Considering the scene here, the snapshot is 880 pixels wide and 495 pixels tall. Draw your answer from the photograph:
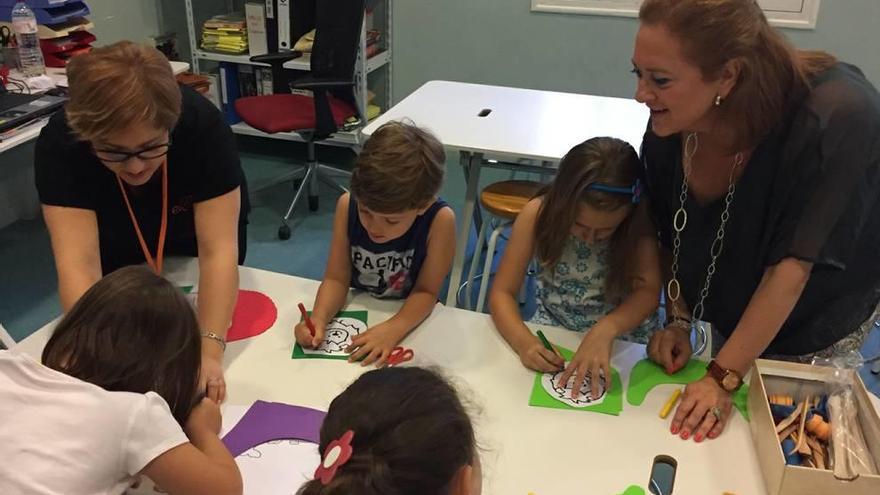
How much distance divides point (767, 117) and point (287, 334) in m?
0.95

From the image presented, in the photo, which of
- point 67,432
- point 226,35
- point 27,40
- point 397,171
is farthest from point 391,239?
point 226,35

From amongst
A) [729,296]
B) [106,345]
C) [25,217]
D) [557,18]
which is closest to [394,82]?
[557,18]

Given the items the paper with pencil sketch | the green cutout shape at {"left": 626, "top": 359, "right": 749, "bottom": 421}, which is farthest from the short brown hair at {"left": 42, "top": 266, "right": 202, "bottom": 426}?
the green cutout shape at {"left": 626, "top": 359, "right": 749, "bottom": 421}

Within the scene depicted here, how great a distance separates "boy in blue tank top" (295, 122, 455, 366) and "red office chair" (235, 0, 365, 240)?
1799 millimetres

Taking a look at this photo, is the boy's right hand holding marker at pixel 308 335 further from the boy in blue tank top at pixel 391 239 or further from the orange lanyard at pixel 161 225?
the orange lanyard at pixel 161 225

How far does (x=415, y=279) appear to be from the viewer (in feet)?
5.37

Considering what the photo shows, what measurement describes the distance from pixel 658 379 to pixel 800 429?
0.86ft

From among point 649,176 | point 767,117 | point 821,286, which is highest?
point 767,117

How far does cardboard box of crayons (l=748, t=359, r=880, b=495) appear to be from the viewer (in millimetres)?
1000

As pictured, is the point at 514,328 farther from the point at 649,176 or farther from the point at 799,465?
the point at 799,465

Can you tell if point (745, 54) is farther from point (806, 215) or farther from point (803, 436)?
point (803, 436)

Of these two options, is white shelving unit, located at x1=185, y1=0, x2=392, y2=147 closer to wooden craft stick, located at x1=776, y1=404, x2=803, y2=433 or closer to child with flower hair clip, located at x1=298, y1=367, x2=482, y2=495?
wooden craft stick, located at x1=776, y1=404, x2=803, y2=433

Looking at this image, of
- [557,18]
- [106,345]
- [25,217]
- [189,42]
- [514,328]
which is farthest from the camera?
[189,42]

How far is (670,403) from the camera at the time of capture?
4.13 ft
